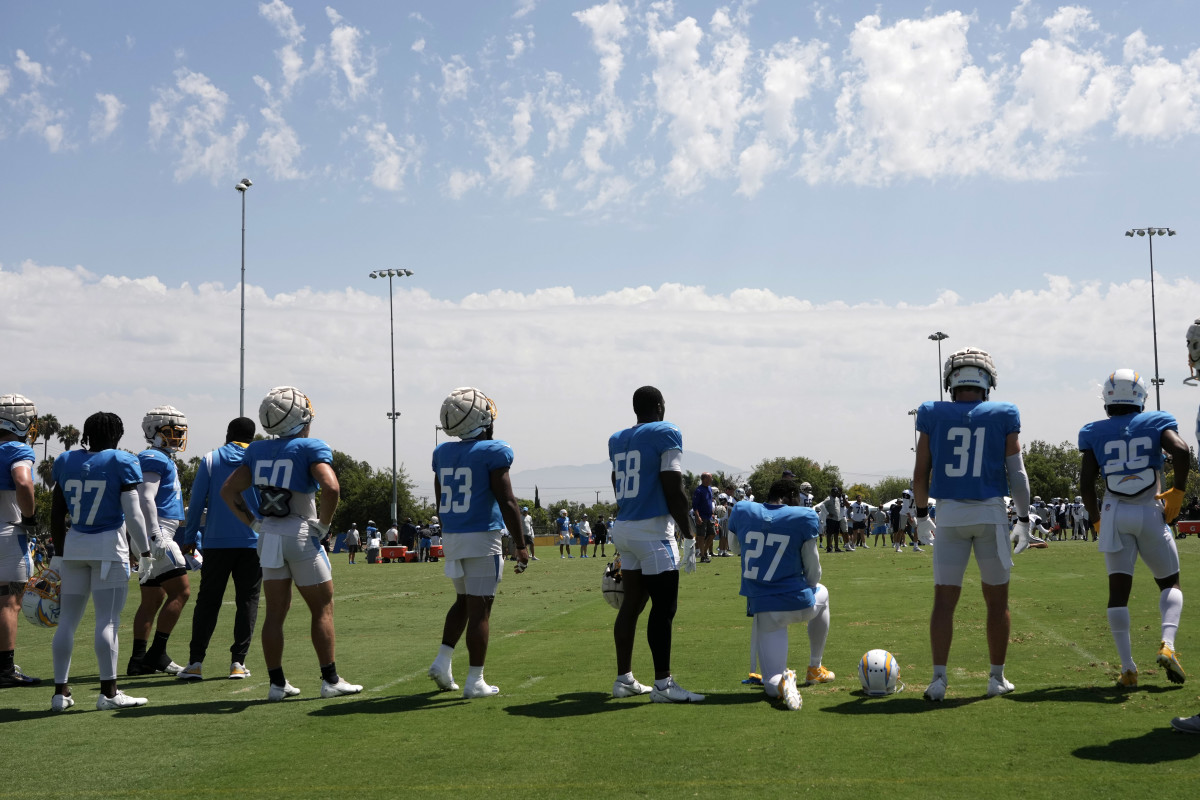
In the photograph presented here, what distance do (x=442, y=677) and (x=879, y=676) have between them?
3.13 metres

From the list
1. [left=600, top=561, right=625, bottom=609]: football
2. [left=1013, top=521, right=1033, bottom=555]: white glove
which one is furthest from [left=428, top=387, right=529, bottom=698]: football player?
[left=1013, top=521, right=1033, bottom=555]: white glove

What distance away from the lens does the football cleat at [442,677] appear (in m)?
7.85

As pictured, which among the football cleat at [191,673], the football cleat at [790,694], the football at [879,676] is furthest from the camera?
the football cleat at [191,673]

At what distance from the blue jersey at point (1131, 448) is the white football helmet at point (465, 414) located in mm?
4394

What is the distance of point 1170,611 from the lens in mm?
7348

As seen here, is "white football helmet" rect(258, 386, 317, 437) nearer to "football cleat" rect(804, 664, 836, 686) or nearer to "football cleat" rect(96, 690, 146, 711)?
"football cleat" rect(96, 690, 146, 711)

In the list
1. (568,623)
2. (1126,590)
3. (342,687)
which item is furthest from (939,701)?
(568,623)

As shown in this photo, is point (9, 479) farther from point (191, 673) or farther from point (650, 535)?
point (650, 535)

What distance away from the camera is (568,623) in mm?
12906

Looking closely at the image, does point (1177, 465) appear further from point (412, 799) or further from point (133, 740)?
point (133, 740)

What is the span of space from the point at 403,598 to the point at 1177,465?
13.5m

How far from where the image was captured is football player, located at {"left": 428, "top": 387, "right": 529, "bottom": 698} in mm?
7750

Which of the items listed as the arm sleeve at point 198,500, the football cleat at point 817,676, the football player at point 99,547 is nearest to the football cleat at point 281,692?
the football player at point 99,547

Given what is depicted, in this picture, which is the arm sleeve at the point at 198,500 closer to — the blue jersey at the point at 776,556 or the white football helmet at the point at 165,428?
the white football helmet at the point at 165,428
